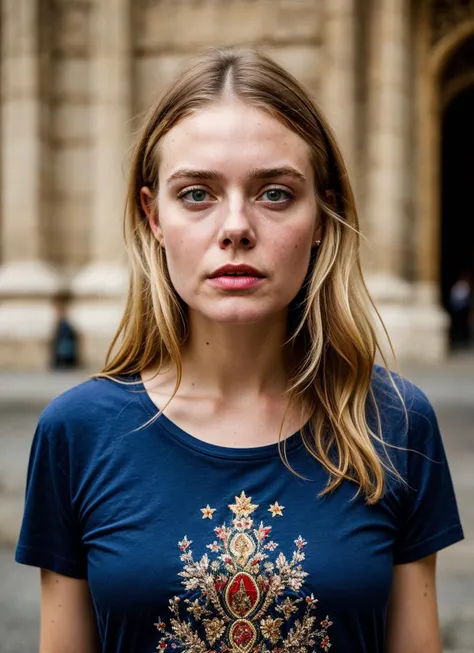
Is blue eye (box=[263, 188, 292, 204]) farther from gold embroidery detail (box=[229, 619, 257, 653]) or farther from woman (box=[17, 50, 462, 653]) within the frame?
gold embroidery detail (box=[229, 619, 257, 653])

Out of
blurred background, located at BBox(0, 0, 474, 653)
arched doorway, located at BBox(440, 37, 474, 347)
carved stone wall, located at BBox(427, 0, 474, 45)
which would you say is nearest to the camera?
blurred background, located at BBox(0, 0, 474, 653)

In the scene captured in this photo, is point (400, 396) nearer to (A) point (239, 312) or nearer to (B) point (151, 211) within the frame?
(A) point (239, 312)

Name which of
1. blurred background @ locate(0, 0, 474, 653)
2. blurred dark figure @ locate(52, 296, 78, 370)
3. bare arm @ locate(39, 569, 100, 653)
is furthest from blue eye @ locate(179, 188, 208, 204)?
blurred dark figure @ locate(52, 296, 78, 370)

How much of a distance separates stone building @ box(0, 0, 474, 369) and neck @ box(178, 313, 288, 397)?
1109 cm

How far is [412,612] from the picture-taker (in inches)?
64.3

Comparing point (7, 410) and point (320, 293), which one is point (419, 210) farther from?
point (320, 293)

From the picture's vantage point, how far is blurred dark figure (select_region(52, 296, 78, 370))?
1253cm

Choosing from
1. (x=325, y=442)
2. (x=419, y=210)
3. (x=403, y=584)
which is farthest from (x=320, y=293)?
(x=419, y=210)

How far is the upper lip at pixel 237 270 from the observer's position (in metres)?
1.56

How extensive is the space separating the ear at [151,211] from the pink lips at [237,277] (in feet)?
0.79

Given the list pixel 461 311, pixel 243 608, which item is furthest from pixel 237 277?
pixel 461 311

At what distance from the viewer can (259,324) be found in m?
1.67

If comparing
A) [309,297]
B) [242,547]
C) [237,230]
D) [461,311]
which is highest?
[461,311]

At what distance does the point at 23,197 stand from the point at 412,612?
12.4 meters
